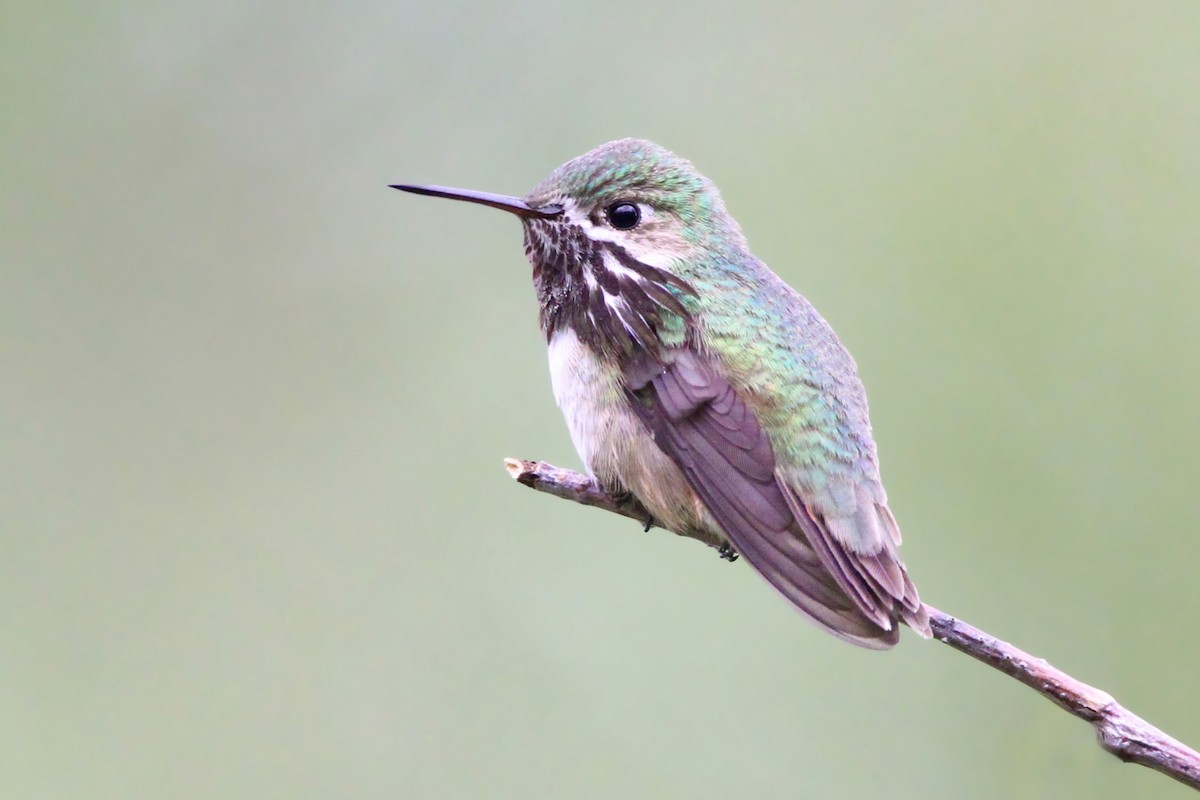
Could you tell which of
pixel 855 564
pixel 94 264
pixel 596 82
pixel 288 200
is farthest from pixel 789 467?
pixel 94 264

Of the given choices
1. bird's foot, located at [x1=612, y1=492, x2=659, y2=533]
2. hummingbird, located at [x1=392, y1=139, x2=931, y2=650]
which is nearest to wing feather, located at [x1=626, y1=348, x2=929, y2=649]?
hummingbird, located at [x1=392, y1=139, x2=931, y2=650]

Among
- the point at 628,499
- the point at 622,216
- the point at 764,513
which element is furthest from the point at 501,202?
the point at 764,513

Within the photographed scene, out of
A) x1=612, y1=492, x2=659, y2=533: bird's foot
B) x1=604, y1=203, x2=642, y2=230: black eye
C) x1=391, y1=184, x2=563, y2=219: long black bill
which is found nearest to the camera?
x1=391, y1=184, x2=563, y2=219: long black bill

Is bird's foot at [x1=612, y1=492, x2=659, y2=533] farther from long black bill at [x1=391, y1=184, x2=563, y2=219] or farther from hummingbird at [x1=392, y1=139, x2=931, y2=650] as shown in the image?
long black bill at [x1=391, y1=184, x2=563, y2=219]

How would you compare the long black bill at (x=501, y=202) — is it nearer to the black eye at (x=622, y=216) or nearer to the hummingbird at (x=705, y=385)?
the hummingbird at (x=705, y=385)

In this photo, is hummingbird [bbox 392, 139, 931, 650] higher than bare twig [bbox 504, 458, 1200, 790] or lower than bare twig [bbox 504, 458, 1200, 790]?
higher

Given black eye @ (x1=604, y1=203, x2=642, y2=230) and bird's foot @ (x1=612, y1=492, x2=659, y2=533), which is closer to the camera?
bird's foot @ (x1=612, y1=492, x2=659, y2=533)

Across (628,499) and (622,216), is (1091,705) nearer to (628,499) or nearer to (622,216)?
(628,499)

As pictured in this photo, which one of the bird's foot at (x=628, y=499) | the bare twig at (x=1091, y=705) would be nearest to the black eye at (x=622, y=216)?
the bird's foot at (x=628, y=499)

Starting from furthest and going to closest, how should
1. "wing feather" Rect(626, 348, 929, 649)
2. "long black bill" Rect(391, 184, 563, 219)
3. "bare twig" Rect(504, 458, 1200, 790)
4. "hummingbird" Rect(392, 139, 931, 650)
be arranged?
"long black bill" Rect(391, 184, 563, 219)
"hummingbird" Rect(392, 139, 931, 650)
"wing feather" Rect(626, 348, 929, 649)
"bare twig" Rect(504, 458, 1200, 790)
